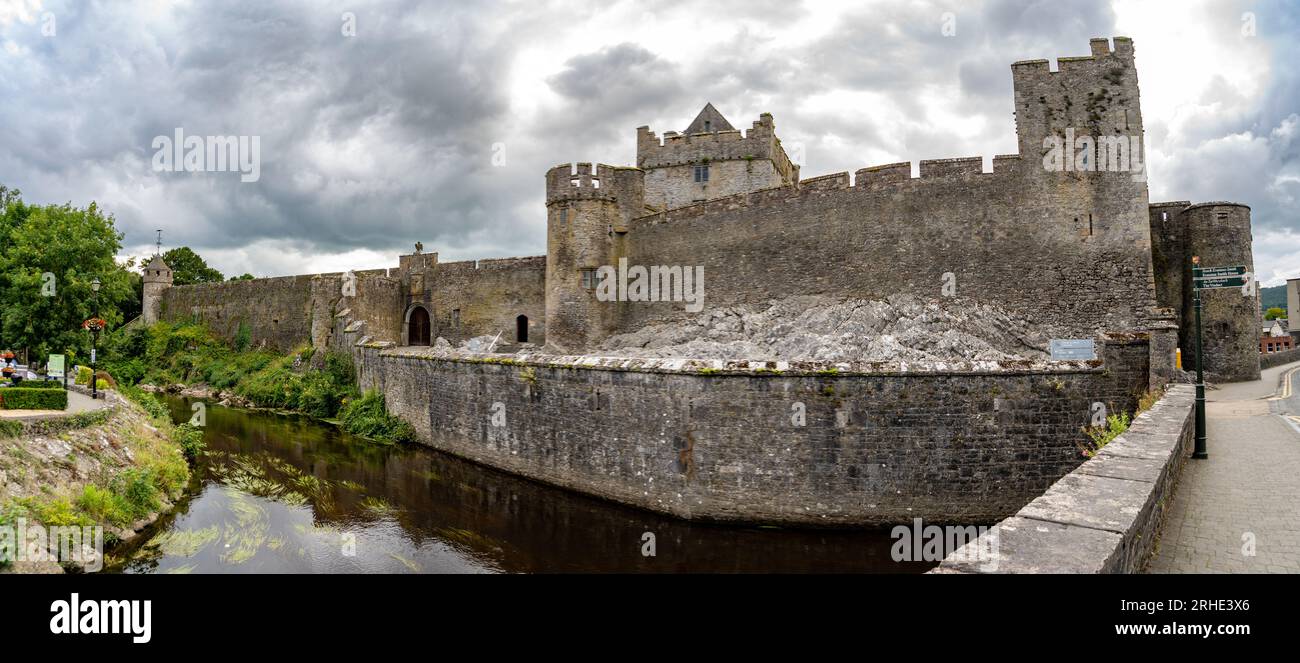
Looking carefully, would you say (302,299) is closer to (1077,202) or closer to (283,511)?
(283,511)

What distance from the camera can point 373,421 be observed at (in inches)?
813

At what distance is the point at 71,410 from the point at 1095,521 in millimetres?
17818

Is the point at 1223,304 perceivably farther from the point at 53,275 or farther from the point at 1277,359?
the point at 53,275

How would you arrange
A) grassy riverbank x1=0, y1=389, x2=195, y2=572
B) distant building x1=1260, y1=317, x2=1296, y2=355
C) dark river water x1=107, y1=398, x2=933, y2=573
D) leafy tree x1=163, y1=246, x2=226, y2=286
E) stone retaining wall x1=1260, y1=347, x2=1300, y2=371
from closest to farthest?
grassy riverbank x1=0, y1=389, x2=195, y2=572, dark river water x1=107, y1=398, x2=933, y2=573, stone retaining wall x1=1260, y1=347, x2=1300, y2=371, distant building x1=1260, y1=317, x2=1296, y2=355, leafy tree x1=163, y1=246, x2=226, y2=286

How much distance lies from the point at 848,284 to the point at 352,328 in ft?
65.9

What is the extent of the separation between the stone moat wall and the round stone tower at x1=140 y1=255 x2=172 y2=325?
4333 cm

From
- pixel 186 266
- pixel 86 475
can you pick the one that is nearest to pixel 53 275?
pixel 86 475

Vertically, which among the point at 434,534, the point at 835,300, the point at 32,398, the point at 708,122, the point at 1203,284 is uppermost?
the point at 708,122

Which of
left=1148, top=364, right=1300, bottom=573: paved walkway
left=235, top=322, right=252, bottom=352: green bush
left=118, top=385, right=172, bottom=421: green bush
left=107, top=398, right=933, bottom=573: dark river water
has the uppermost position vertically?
left=235, top=322, right=252, bottom=352: green bush

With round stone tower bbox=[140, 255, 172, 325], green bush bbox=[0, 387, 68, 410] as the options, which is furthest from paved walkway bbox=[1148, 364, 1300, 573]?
round stone tower bbox=[140, 255, 172, 325]

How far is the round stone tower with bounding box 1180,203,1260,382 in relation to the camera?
15508mm

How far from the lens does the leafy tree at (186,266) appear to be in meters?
54.3

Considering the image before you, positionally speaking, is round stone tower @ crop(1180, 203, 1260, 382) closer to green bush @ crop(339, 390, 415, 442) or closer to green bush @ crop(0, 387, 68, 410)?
green bush @ crop(339, 390, 415, 442)
